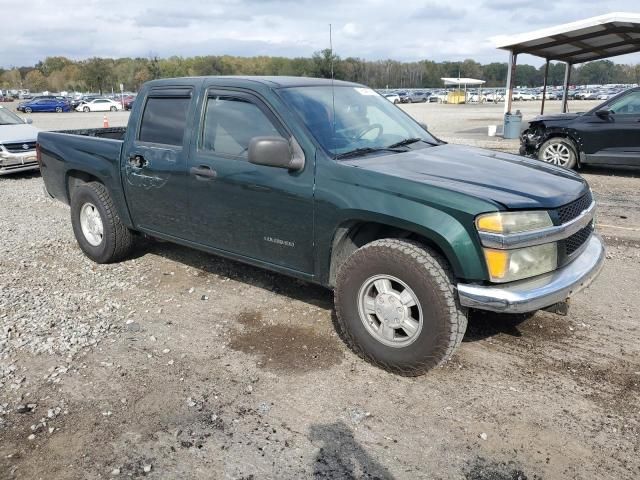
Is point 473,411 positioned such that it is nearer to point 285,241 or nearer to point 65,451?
point 285,241

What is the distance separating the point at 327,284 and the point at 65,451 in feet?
6.26

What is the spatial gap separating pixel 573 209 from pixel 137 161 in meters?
3.65

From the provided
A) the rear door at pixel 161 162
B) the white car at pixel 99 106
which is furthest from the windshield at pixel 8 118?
the white car at pixel 99 106

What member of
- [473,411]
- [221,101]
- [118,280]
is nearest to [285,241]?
[221,101]

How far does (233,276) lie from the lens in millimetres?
5434

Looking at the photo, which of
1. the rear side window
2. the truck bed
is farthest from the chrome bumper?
the truck bed

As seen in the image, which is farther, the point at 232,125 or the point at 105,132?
the point at 105,132

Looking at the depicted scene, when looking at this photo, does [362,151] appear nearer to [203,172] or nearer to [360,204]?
[360,204]

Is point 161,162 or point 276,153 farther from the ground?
point 276,153

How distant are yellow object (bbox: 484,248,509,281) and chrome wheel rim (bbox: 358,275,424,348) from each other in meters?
0.49

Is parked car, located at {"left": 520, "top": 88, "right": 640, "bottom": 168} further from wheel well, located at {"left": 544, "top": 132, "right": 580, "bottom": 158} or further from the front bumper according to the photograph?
the front bumper

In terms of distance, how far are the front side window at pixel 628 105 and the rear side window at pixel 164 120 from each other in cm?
912

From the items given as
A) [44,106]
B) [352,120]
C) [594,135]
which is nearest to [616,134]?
[594,135]

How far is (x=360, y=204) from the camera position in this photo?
351cm
